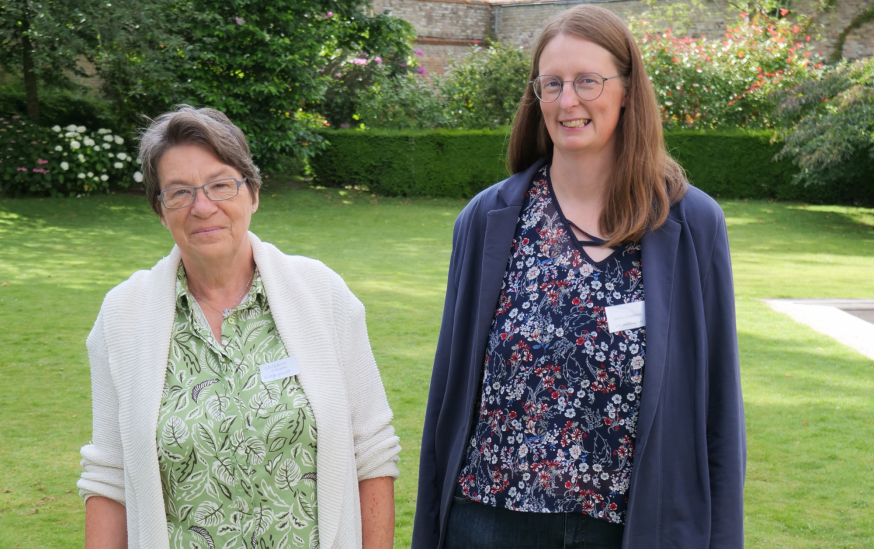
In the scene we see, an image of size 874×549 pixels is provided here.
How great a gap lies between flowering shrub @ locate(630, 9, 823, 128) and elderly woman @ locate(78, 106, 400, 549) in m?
19.0

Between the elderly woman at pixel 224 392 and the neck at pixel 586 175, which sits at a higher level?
the neck at pixel 586 175

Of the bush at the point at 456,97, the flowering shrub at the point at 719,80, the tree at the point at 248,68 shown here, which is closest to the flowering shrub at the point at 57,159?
the tree at the point at 248,68

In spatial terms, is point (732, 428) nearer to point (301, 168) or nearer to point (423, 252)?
point (423, 252)

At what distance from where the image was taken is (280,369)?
1949mm

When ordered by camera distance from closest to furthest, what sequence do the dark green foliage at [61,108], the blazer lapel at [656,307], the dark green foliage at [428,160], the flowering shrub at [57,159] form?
the blazer lapel at [656,307], the flowering shrub at [57,159], the dark green foliage at [61,108], the dark green foliage at [428,160]

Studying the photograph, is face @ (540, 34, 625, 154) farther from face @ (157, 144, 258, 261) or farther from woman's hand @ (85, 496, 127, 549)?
woman's hand @ (85, 496, 127, 549)

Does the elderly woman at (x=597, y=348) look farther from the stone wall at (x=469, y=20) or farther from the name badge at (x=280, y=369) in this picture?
the stone wall at (x=469, y=20)

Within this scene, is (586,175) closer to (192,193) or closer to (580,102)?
(580,102)

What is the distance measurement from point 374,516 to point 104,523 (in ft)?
2.06

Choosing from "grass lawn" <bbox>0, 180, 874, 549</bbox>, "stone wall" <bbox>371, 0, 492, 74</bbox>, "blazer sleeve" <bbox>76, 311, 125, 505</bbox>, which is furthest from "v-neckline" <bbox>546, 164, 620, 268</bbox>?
"stone wall" <bbox>371, 0, 492, 74</bbox>

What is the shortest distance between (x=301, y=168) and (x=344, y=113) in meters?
2.09

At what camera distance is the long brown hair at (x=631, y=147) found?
1.97 metres

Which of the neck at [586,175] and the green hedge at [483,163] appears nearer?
the neck at [586,175]

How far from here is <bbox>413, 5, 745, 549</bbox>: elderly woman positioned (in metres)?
1.88
